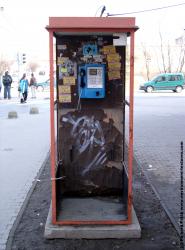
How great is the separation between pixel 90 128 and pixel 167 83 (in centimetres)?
3618

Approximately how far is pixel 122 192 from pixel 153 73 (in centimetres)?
6241

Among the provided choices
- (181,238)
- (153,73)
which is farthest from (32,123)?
(153,73)

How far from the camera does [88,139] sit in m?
6.09

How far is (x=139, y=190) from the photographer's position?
23.5ft

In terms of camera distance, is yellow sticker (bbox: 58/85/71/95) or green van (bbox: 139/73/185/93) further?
green van (bbox: 139/73/185/93)

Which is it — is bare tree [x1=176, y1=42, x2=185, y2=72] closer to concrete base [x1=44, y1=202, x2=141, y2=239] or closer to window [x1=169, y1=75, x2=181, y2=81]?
window [x1=169, y1=75, x2=181, y2=81]

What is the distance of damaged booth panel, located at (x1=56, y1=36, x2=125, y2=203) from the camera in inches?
228

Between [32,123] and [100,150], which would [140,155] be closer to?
[100,150]

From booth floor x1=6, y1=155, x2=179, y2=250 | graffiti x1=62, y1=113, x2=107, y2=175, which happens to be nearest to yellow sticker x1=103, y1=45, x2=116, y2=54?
graffiti x1=62, y1=113, x2=107, y2=175

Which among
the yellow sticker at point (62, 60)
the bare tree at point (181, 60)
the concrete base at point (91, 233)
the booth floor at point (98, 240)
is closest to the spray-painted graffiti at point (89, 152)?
the booth floor at point (98, 240)

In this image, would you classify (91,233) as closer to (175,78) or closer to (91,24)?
(91,24)

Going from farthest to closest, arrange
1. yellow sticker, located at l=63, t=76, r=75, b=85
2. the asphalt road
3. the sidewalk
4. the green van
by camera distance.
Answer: the green van, the asphalt road, the sidewalk, yellow sticker, located at l=63, t=76, r=75, b=85

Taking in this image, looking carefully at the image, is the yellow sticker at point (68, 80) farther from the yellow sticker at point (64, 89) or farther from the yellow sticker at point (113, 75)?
the yellow sticker at point (113, 75)

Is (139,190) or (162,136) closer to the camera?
(139,190)
